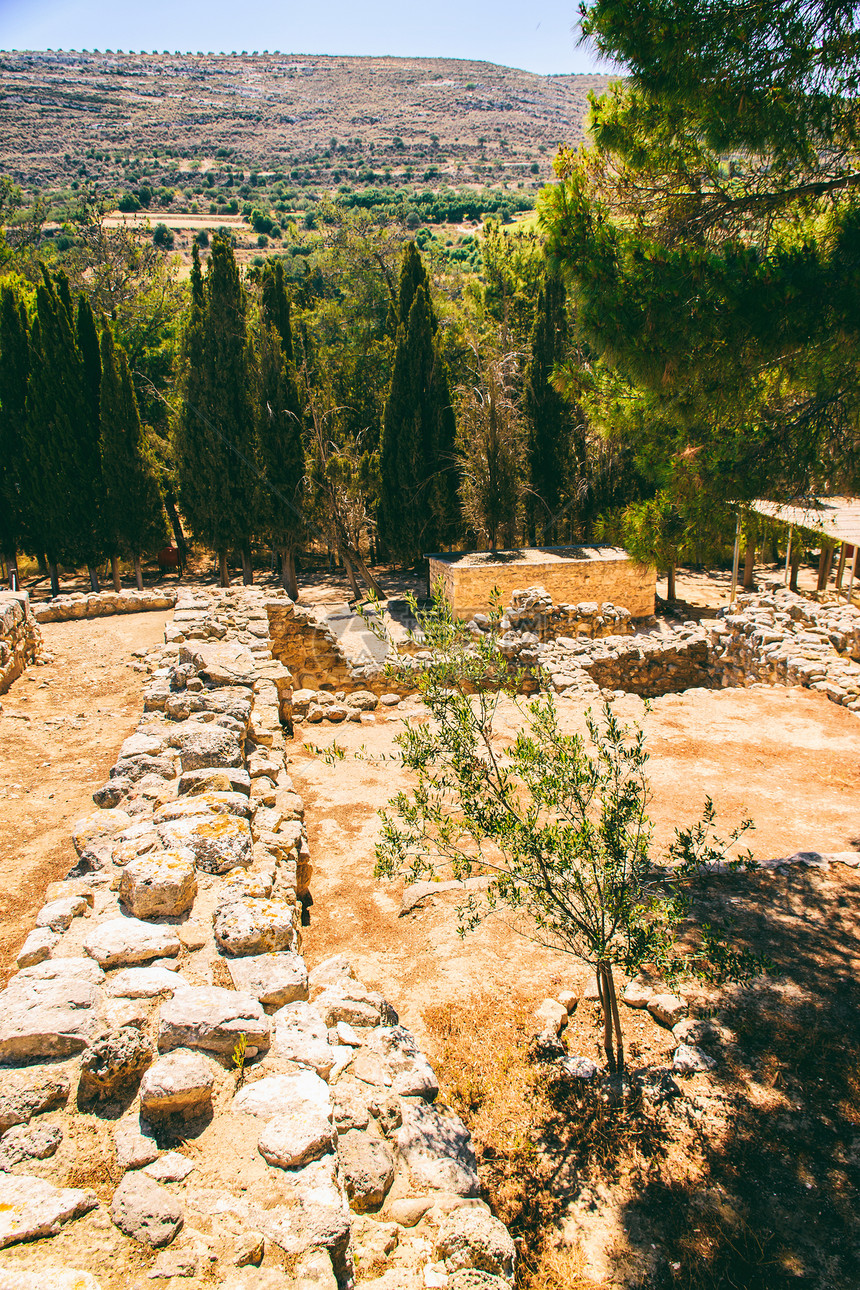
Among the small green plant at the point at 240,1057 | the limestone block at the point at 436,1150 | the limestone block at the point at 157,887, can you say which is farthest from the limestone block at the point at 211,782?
the limestone block at the point at 436,1150

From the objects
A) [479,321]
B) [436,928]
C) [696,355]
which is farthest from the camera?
[479,321]

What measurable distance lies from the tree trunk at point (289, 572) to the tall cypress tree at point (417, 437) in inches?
127

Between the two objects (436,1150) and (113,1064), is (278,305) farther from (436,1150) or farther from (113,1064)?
(436,1150)

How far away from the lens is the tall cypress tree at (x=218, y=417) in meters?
21.4

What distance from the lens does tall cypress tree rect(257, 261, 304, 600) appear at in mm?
21734

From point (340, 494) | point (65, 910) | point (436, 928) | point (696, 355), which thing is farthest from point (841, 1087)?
point (340, 494)

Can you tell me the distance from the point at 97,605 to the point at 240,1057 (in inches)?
515

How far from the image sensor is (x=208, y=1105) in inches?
110

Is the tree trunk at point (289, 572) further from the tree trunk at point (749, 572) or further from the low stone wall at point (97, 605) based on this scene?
the tree trunk at point (749, 572)

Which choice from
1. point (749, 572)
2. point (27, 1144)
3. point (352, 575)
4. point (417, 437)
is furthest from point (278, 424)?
point (27, 1144)

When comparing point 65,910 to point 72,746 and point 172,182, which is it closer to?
point 72,746

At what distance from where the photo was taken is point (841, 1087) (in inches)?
164

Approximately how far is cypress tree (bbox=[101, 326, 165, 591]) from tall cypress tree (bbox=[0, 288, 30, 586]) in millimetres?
2009

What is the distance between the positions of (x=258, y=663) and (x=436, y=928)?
5.31 meters
